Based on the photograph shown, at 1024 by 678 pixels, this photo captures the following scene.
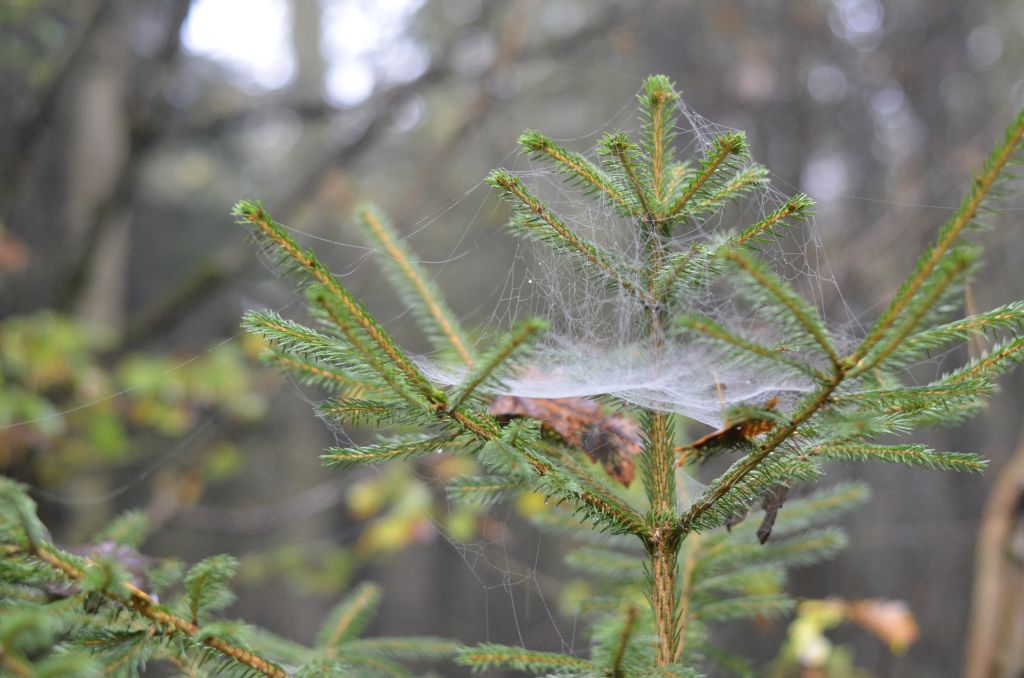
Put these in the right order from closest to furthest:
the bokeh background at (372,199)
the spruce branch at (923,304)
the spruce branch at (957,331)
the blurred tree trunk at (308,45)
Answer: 1. the spruce branch at (923,304)
2. the spruce branch at (957,331)
3. the bokeh background at (372,199)
4. the blurred tree trunk at (308,45)

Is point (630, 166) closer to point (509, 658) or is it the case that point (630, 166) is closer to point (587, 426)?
point (587, 426)

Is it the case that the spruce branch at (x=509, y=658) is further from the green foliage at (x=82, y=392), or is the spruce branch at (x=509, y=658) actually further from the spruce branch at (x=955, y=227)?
the green foliage at (x=82, y=392)

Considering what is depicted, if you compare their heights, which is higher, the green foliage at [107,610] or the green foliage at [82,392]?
the green foliage at [82,392]

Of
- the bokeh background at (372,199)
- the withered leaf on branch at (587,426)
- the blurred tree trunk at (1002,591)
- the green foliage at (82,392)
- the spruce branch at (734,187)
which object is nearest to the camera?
the spruce branch at (734,187)

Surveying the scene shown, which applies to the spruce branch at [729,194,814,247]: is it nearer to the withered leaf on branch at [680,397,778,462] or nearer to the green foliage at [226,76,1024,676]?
the green foliage at [226,76,1024,676]

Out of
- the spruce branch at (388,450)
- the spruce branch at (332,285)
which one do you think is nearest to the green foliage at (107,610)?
the spruce branch at (388,450)

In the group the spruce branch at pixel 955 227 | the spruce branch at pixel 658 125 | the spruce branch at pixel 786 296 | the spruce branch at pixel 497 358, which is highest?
the spruce branch at pixel 658 125


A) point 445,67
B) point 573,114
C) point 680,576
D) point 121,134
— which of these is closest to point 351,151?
point 445,67
